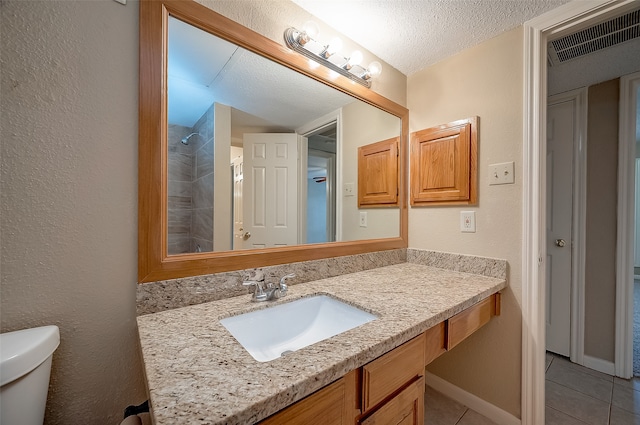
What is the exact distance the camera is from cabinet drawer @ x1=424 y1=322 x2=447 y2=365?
0.87 metres

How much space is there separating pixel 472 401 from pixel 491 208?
1.12 m

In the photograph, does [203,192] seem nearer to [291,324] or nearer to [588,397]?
[291,324]

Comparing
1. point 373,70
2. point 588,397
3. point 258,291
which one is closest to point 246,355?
point 258,291

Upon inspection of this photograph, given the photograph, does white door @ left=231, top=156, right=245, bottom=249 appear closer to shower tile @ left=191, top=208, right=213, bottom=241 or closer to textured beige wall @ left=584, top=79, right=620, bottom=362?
shower tile @ left=191, top=208, right=213, bottom=241

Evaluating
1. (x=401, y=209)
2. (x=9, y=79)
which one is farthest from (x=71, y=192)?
(x=401, y=209)

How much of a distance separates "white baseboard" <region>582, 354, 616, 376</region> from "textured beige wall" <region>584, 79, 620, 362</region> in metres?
0.03

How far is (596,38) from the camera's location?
55.9 inches

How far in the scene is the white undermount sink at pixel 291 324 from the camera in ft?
2.74

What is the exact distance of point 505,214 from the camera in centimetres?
133

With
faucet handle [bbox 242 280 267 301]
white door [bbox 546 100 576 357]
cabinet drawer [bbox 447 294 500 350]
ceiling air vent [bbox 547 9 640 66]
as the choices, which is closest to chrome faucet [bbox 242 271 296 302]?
faucet handle [bbox 242 280 267 301]

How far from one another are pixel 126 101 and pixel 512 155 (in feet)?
5.61

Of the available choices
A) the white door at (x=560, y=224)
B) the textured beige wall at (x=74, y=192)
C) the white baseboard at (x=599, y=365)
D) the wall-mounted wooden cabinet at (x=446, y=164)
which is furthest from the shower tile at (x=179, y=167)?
the white baseboard at (x=599, y=365)

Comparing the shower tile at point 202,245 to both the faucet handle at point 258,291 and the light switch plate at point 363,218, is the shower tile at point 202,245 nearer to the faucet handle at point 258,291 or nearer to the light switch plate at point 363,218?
the faucet handle at point 258,291

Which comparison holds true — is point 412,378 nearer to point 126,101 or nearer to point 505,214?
point 505,214
